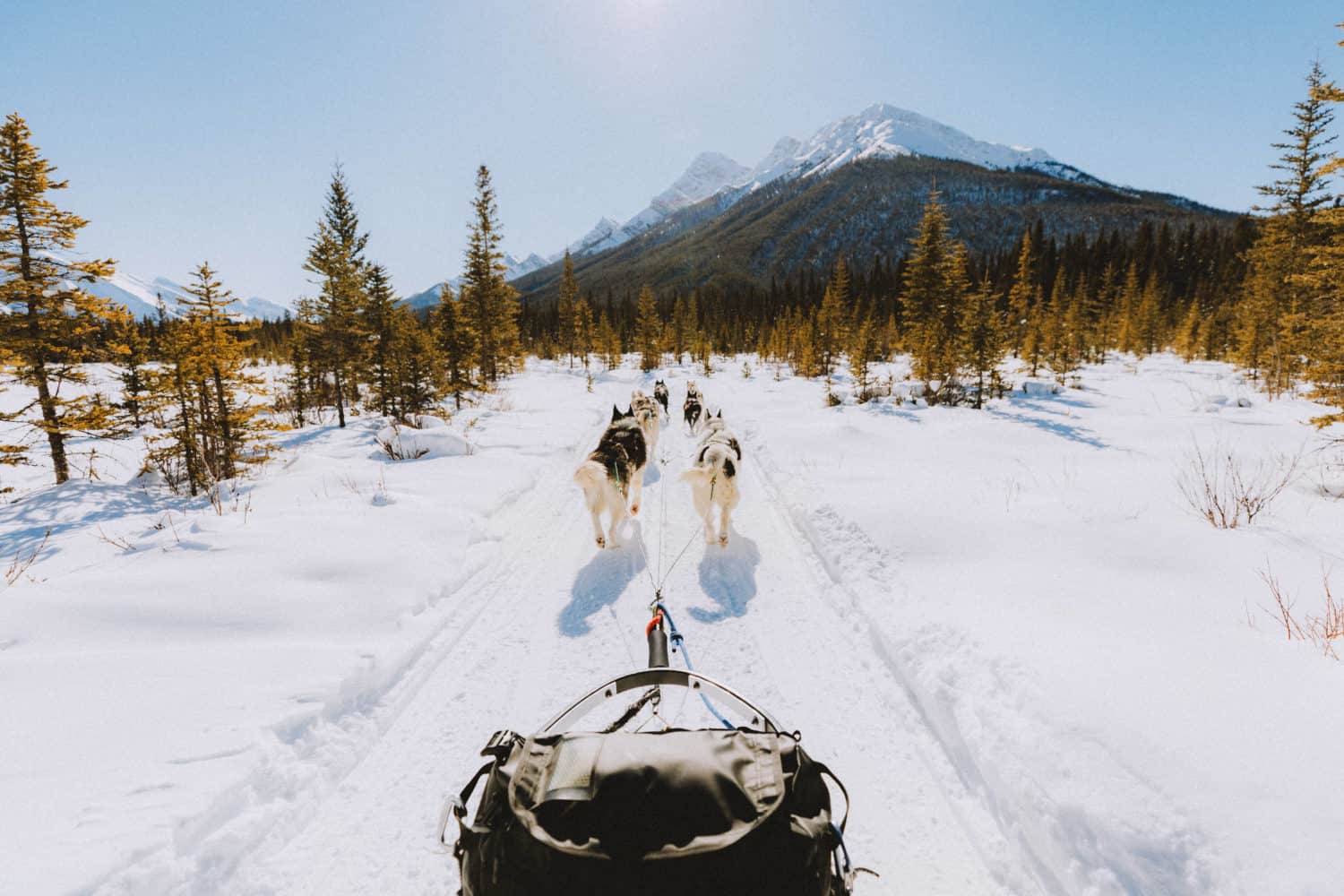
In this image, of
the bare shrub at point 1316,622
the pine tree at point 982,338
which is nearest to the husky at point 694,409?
→ the bare shrub at point 1316,622

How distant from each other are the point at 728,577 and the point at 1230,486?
23.1 feet

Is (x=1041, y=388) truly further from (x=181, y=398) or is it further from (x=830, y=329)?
(x=181, y=398)

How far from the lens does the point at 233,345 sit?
12328 millimetres

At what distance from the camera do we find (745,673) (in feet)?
12.2

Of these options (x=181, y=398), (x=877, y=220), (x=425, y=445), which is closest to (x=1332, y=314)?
(x=425, y=445)

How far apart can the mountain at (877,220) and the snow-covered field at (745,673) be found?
447 feet

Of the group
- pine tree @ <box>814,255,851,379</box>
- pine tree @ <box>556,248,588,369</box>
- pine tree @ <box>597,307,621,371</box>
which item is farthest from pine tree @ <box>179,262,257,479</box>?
pine tree @ <box>556,248,588,369</box>

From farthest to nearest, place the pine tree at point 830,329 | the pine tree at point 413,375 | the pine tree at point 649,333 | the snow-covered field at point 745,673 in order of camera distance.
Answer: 1. the pine tree at point 649,333
2. the pine tree at point 830,329
3. the pine tree at point 413,375
4. the snow-covered field at point 745,673

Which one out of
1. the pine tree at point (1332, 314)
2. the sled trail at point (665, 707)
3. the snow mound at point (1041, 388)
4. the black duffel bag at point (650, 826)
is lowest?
the sled trail at point (665, 707)

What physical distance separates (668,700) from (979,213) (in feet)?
561

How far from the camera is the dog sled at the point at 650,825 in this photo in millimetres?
1380

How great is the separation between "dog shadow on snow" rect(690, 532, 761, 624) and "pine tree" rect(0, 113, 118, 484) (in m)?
16.0

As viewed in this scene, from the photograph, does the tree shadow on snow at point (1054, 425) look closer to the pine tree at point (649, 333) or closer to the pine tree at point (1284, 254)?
the pine tree at point (1284, 254)

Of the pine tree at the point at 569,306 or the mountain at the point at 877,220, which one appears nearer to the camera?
the pine tree at the point at 569,306
